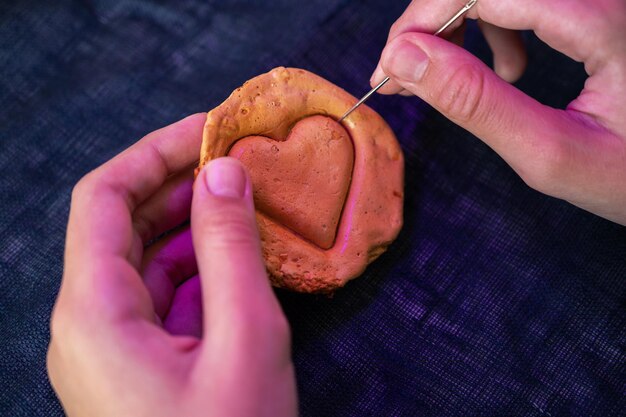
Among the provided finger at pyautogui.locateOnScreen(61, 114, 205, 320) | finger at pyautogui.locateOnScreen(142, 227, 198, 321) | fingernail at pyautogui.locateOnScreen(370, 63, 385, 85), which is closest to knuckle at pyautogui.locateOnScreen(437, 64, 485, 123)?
fingernail at pyautogui.locateOnScreen(370, 63, 385, 85)

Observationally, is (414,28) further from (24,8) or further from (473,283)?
(24,8)

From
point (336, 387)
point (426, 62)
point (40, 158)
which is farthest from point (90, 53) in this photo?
point (336, 387)

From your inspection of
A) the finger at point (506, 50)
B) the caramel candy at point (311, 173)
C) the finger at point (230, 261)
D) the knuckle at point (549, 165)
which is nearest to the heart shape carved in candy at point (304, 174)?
the caramel candy at point (311, 173)


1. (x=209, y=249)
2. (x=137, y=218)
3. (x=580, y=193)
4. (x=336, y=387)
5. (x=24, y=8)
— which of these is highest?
(x=24, y=8)

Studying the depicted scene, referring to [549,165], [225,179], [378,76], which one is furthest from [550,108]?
[225,179]

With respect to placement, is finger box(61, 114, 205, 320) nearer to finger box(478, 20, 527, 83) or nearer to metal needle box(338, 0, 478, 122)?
metal needle box(338, 0, 478, 122)

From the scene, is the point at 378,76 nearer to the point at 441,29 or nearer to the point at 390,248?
the point at 441,29
